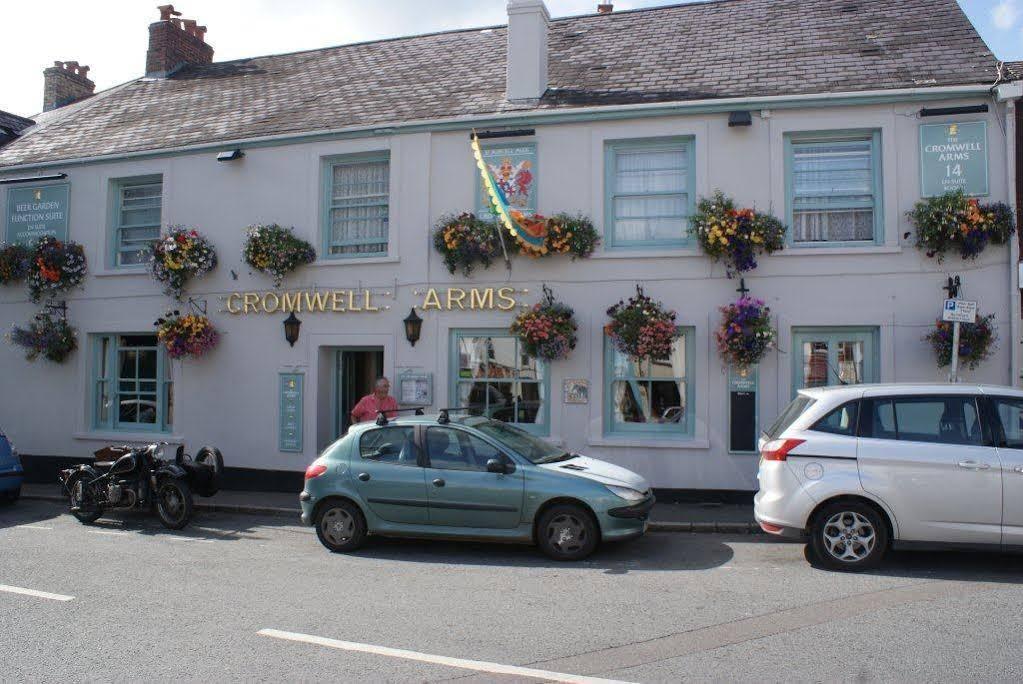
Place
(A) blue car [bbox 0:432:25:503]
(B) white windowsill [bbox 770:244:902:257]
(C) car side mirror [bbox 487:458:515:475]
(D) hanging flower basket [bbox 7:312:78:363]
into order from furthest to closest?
(D) hanging flower basket [bbox 7:312:78:363]
(A) blue car [bbox 0:432:25:503]
(B) white windowsill [bbox 770:244:902:257]
(C) car side mirror [bbox 487:458:515:475]

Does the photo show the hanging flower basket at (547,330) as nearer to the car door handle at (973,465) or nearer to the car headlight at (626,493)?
the car headlight at (626,493)

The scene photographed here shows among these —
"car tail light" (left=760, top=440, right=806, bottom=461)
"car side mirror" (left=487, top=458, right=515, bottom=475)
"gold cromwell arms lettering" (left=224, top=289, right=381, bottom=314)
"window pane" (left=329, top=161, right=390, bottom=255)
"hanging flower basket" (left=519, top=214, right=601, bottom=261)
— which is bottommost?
"car side mirror" (left=487, top=458, right=515, bottom=475)

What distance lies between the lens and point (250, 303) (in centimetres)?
1357

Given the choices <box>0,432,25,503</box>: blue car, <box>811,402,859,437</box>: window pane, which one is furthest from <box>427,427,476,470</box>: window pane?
<box>0,432,25,503</box>: blue car

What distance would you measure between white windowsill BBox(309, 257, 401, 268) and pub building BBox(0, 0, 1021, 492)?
6 cm

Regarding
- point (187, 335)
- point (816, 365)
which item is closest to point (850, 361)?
point (816, 365)

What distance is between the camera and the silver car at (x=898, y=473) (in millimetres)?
7379

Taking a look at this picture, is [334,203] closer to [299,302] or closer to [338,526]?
[299,302]

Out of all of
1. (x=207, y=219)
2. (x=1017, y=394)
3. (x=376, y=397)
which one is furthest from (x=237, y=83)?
(x=1017, y=394)

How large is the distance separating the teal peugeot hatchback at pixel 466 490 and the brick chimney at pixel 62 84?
17.1 metres

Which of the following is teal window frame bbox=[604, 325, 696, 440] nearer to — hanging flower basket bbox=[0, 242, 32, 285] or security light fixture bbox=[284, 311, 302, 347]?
security light fixture bbox=[284, 311, 302, 347]

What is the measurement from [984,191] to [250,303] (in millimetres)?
10893

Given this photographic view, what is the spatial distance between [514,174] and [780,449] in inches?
248

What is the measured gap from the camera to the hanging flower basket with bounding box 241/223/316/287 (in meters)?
13.0
